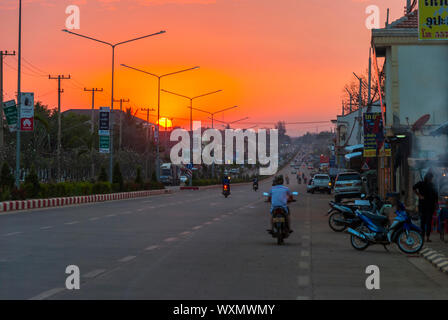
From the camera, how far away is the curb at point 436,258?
1468cm

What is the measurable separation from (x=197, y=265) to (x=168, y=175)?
106848 mm

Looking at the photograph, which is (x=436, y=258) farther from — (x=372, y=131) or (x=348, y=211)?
(x=372, y=131)

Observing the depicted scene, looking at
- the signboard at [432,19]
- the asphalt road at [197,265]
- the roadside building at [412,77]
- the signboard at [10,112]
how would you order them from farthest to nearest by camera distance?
1. the signboard at [10,112]
2. the roadside building at [412,77]
3. the signboard at [432,19]
4. the asphalt road at [197,265]

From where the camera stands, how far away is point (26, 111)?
4209 cm

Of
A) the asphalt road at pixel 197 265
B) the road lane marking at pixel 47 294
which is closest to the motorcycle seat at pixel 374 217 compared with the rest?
the asphalt road at pixel 197 265

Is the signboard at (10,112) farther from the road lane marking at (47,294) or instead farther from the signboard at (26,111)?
the road lane marking at (47,294)

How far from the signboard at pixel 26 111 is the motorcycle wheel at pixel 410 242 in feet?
91.0

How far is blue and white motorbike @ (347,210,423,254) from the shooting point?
17562 millimetres

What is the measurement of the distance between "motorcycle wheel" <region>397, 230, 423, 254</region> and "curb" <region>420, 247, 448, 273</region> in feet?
0.67

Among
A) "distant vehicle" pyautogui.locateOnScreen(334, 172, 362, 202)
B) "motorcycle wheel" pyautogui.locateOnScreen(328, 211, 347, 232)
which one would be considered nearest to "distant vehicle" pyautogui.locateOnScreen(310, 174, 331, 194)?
"distant vehicle" pyautogui.locateOnScreen(334, 172, 362, 202)

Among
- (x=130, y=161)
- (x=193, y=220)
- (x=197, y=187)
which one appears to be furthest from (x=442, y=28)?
(x=130, y=161)

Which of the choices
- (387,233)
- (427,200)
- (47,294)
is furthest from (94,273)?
(427,200)

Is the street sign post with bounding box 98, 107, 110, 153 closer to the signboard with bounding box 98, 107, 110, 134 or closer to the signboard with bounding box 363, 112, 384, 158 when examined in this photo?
the signboard with bounding box 98, 107, 110, 134
